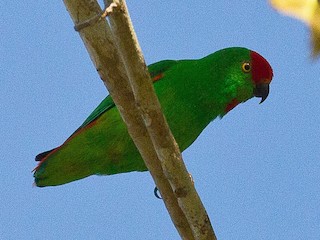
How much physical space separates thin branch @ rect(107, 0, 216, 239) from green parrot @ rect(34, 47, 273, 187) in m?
1.47

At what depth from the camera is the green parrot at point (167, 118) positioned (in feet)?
15.7

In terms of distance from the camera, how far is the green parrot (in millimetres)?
4781

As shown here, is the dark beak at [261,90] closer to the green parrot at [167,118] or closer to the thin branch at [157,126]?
the green parrot at [167,118]

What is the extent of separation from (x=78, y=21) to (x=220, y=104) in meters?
2.37

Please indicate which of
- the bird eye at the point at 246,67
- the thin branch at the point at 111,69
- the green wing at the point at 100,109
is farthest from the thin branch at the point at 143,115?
the bird eye at the point at 246,67

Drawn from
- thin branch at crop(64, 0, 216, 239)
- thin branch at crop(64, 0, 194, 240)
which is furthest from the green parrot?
thin branch at crop(64, 0, 194, 240)

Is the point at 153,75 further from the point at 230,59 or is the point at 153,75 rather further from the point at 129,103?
the point at 129,103

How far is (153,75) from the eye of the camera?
5.13 meters

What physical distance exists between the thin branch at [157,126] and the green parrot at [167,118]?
1.47 m

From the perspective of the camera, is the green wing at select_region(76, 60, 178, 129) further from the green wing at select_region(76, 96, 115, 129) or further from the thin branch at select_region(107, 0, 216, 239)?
the thin branch at select_region(107, 0, 216, 239)

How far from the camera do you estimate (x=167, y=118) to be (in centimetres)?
473

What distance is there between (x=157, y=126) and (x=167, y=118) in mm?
1766

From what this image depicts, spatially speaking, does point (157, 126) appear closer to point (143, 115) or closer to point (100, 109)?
point (143, 115)

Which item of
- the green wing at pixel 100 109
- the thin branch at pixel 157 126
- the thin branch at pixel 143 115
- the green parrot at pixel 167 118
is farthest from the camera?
the green wing at pixel 100 109
